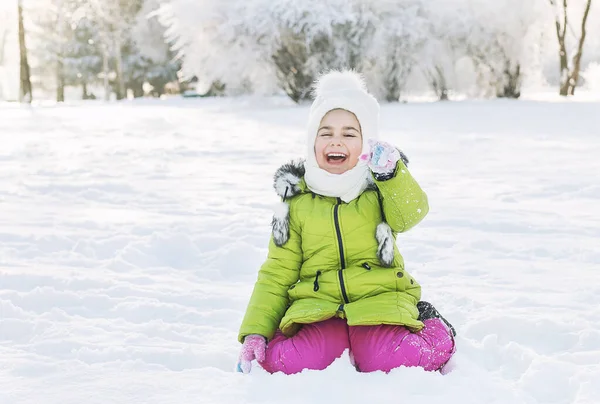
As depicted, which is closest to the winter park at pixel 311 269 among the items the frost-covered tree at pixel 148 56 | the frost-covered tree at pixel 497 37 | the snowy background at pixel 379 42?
the snowy background at pixel 379 42

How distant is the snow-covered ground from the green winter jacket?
0.67 feet

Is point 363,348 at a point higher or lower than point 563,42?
lower

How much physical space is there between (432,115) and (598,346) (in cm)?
1227

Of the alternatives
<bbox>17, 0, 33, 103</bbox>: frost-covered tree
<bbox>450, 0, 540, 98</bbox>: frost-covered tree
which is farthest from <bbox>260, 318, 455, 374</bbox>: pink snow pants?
<bbox>17, 0, 33, 103</bbox>: frost-covered tree

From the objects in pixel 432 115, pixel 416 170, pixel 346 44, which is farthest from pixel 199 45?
pixel 416 170

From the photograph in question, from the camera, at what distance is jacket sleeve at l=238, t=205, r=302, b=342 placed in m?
2.46

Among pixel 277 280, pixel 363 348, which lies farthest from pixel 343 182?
pixel 363 348

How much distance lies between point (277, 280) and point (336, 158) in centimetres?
50

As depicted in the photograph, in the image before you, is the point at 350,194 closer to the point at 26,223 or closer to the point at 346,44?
the point at 26,223

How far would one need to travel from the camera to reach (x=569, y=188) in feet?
19.3

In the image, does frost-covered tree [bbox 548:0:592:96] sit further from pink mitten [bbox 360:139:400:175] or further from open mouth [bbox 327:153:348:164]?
pink mitten [bbox 360:139:400:175]

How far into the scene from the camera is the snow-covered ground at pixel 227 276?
2.16 meters

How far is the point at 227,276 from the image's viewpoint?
3812mm

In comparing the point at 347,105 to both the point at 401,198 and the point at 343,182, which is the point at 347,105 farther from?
the point at 401,198
